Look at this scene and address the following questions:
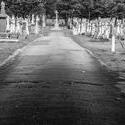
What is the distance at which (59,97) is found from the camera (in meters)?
10.2

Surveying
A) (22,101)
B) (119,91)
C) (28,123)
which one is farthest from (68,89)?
(28,123)

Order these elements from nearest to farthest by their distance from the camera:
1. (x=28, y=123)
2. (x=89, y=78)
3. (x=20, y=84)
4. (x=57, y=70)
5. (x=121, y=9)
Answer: (x=28, y=123), (x=20, y=84), (x=89, y=78), (x=57, y=70), (x=121, y=9)

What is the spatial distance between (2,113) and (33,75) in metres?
6.62

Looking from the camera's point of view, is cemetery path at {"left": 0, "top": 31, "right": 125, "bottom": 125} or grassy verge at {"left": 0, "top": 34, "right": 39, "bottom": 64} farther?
grassy verge at {"left": 0, "top": 34, "right": 39, "bottom": 64}

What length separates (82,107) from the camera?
352 inches

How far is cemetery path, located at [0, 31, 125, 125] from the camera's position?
7766 mm

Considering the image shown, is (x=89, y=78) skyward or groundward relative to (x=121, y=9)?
groundward

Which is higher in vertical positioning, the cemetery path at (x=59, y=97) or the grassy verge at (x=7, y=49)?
the cemetery path at (x=59, y=97)

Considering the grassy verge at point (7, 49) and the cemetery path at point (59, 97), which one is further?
the grassy verge at point (7, 49)

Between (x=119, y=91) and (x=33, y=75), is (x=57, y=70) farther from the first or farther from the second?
(x=119, y=91)

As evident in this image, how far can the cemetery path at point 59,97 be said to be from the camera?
7.77m

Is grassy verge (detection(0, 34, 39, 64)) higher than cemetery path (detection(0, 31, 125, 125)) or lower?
lower

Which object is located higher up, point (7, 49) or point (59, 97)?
point (59, 97)

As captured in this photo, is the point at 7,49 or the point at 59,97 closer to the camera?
the point at 59,97
